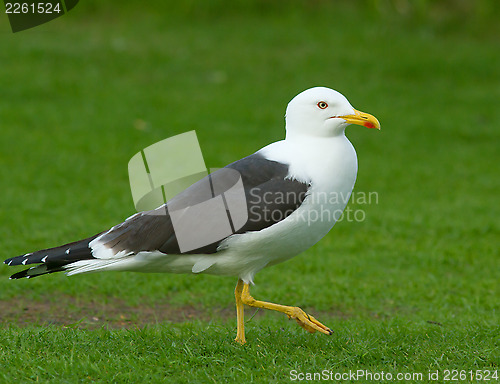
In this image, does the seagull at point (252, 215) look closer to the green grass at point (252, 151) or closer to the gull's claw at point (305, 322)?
→ the gull's claw at point (305, 322)

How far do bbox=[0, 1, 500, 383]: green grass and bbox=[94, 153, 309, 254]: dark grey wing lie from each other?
74cm

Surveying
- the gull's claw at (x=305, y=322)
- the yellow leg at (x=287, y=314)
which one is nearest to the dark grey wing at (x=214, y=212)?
the yellow leg at (x=287, y=314)

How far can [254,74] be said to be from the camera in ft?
51.5

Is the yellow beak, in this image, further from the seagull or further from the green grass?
the green grass

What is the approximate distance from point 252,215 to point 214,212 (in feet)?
0.91

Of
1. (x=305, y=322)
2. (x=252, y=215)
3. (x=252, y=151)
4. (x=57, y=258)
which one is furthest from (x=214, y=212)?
(x=252, y=151)

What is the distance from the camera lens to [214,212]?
5.23 m

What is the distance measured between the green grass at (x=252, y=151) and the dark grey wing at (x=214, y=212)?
737 millimetres

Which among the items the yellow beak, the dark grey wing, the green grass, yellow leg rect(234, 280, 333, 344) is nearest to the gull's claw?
yellow leg rect(234, 280, 333, 344)

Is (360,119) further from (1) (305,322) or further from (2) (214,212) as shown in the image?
(1) (305,322)

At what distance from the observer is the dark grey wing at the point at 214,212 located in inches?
202

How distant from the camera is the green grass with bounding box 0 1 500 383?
17.5 feet

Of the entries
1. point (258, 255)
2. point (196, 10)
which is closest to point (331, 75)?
point (196, 10)

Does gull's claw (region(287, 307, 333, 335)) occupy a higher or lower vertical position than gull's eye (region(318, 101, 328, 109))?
lower
